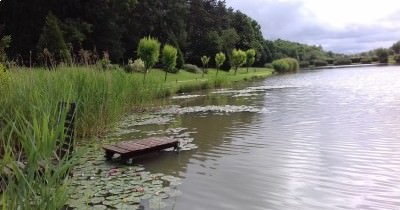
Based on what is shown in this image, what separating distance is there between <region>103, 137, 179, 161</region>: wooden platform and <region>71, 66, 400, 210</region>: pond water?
→ 0.23 metres

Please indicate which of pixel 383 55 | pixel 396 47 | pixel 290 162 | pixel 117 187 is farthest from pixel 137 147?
pixel 396 47

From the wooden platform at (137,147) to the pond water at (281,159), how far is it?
233mm

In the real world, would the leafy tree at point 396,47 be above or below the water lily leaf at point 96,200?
above

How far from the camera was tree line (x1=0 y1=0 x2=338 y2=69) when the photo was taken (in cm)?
3658

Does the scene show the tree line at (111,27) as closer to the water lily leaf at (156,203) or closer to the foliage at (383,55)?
the water lily leaf at (156,203)

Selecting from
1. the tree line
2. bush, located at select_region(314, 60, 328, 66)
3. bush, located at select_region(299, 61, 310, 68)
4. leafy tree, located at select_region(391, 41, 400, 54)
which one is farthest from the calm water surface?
leafy tree, located at select_region(391, 41, 400, 54)

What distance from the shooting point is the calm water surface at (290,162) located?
6645 mm

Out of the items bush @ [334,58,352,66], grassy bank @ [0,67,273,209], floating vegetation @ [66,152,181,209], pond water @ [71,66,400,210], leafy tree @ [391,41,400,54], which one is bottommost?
floating vegetation @ [66,152,181,209]

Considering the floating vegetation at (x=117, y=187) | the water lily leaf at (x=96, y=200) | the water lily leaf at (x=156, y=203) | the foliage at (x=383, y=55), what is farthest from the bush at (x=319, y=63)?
the water lily leaf at (x=96, y=200)

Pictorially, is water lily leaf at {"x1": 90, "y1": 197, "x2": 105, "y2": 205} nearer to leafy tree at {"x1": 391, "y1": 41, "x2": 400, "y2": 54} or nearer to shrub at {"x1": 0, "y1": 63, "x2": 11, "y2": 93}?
shrub at {"x1": 0, "y1": 63, "x2": 11, "y2": 93}

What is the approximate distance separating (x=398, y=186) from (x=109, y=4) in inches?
1575

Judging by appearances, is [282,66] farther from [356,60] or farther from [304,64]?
[356,60]

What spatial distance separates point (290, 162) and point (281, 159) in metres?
0.31

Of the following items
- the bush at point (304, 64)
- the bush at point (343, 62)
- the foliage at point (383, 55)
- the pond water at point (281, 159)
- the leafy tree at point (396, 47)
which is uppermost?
the leafy tree at point (396, 47)
